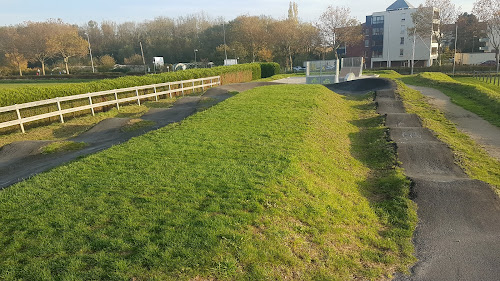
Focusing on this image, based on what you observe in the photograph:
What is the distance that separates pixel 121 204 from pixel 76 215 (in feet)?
2.20

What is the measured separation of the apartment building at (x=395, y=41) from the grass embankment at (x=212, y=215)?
6948 centimetres

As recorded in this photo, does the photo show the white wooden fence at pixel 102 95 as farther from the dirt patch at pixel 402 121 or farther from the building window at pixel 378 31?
the building window at pixel 378 31

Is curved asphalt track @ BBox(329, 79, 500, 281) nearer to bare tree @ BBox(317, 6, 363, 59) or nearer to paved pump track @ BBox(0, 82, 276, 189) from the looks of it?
paved pump track @ BBox(0, 82, 276, 189)

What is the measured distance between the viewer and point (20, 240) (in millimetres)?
4582

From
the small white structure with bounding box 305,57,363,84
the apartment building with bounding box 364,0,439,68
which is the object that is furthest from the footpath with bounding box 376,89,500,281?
the apartment building with bounding box 364,0,439,68

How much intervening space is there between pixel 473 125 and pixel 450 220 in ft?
34.5

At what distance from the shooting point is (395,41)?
7131 centimetres

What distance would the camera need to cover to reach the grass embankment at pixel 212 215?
13.4 feet

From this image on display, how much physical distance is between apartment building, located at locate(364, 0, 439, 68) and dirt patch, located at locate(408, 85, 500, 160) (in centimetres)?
5449

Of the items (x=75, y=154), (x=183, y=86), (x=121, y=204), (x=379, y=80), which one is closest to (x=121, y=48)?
(x=183, y=86)

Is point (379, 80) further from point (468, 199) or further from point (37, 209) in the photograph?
point (37, 209)

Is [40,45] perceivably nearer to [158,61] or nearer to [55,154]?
[158,61]

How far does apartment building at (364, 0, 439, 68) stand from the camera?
68.8 metres

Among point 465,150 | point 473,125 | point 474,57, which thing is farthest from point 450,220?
point 474,57
